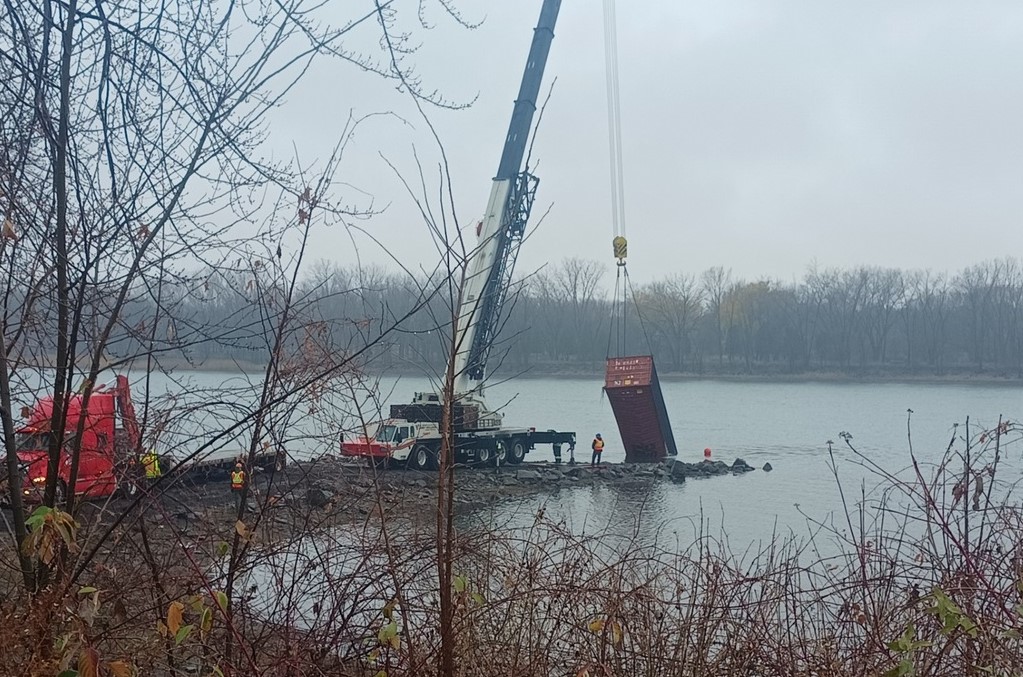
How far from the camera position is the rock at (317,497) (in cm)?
491

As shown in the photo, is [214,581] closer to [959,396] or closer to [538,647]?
[538,647]

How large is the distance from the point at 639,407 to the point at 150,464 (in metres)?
27.2

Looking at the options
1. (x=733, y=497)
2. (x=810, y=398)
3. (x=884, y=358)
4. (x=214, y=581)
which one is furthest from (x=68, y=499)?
(x=884, y=358)

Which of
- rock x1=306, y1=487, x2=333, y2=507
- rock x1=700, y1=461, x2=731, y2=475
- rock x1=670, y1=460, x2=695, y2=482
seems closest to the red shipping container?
rock x1=670, y1=460, x2=695, y2=482

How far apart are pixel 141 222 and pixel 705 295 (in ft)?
311

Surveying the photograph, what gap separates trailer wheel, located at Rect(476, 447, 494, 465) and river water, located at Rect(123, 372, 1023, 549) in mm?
2327

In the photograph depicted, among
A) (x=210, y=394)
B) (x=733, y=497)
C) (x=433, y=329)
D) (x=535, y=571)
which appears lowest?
(x=733, y=497)

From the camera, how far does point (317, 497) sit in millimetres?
5062

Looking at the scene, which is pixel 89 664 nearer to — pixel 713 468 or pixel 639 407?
pixel 639 407

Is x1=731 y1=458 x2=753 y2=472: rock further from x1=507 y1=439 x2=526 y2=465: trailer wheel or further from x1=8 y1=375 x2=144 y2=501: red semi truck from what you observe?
x1=8 y1=375 x2=144 y2=501: red semi truck

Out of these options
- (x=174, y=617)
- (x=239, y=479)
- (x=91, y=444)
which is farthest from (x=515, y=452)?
(x=174, y=617)

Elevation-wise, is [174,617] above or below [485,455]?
above

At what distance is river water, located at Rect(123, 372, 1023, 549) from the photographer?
12922 mm

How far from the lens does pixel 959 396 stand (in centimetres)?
6644
